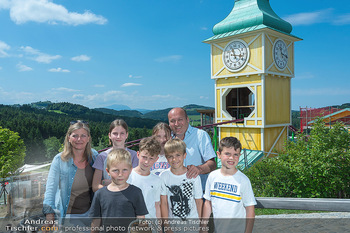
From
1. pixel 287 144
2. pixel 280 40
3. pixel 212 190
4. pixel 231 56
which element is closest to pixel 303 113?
pixel 280 40

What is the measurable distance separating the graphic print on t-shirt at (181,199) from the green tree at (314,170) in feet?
16.7

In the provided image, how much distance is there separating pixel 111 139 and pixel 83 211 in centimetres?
93

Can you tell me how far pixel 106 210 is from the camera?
2787 millimetres

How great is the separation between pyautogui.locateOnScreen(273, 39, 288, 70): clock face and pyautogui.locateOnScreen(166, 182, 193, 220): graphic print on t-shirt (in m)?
15.7

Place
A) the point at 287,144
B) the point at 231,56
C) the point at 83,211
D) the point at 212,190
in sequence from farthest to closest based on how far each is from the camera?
the point at 231,56
the point at 287,144
the point at 83,211
the point at 212,190

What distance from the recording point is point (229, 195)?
302 cm

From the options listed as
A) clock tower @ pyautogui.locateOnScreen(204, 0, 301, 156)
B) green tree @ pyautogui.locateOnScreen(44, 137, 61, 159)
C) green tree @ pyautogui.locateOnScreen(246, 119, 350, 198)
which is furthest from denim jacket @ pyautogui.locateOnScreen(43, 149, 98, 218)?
green tree @ pyautogui.locateOnScreen(44, 137, 61, 159)

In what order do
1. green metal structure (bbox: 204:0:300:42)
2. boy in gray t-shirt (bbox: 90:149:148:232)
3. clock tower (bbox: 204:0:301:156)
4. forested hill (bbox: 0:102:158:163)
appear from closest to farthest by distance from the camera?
boy in gray t-shirt (bbox: 90:149:148:232), clock tower (bbox: 204:0:301:156), green metal structure (bbox: 204:0:300:42), forested hill (bbox: 0:102:158:163)

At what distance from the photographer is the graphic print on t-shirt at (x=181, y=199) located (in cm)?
313

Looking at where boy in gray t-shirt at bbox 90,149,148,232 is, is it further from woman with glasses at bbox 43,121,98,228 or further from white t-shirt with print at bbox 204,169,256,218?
white t-shirt with print at bbox 204,169,256,218

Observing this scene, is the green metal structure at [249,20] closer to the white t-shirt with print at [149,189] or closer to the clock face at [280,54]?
the clock face at [280,54]

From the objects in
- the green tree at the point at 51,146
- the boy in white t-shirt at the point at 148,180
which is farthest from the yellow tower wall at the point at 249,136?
the green tree at the point at 51,146

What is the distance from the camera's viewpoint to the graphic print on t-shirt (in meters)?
3.13

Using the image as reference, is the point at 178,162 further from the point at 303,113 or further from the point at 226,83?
the point at 303,113
